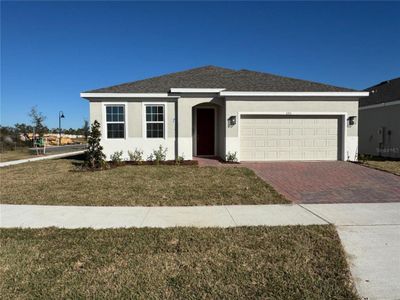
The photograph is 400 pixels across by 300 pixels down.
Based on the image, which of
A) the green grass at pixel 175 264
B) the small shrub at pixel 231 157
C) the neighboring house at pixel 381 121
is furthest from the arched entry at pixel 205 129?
the green grass at pixel 175 264

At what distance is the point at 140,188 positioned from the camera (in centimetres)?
867

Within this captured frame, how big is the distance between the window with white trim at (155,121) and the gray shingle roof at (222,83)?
2.75ft

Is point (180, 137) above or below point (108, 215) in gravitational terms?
above

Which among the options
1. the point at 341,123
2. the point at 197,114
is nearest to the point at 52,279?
the point at 197,114

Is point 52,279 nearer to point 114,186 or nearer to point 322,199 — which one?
point 114,186

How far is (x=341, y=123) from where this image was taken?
49.2 ft

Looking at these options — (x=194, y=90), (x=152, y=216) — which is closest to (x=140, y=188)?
(x=152, y=216)

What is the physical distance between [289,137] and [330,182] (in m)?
5.59

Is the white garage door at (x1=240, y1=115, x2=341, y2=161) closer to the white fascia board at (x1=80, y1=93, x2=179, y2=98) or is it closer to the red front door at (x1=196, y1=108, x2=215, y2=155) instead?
the red front door at (x1=196, y1=108, x2=215, y2=155)

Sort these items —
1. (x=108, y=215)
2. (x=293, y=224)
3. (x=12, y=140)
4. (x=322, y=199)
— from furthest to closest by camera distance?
(x=12, y=140)
(x=322, y=199)
(x=108, y=215)
(x=293, y=224)

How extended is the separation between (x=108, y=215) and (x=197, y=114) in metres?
10.9

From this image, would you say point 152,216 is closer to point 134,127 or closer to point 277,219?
point 277,219

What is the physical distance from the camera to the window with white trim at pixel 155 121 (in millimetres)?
15070

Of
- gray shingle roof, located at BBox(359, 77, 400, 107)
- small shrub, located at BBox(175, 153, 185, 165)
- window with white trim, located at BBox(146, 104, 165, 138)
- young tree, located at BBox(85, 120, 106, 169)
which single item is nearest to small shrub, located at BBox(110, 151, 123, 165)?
young tree, located at BBox(85, 120, 106, 169)
